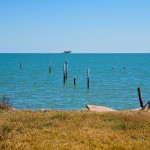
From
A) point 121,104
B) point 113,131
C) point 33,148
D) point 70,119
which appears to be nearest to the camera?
point 33,148

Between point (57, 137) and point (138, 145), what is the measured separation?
2.90 m

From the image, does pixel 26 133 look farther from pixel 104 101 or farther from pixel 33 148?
pixel 104 101

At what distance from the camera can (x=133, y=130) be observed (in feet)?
51.6

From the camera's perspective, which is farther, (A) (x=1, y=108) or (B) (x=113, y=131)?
(A) (x=1, y=108)

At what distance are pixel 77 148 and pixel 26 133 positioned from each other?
2930 mm

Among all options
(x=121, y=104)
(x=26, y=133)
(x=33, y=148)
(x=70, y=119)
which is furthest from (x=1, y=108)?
(x=121, y=104)

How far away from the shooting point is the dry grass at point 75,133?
12766 mm

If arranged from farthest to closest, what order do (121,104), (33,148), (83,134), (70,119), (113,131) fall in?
(121,104)
(70,119)
(113,131)
(83,134)
(33,148)

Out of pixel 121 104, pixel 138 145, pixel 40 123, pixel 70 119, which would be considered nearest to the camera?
pixel 138 145

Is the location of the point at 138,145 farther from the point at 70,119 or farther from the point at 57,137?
the point at 70,119

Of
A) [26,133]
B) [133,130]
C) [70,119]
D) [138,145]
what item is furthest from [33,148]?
[70,119]

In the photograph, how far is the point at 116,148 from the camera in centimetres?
1267

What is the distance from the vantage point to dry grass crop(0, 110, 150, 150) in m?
12.8

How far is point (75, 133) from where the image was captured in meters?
14.5
